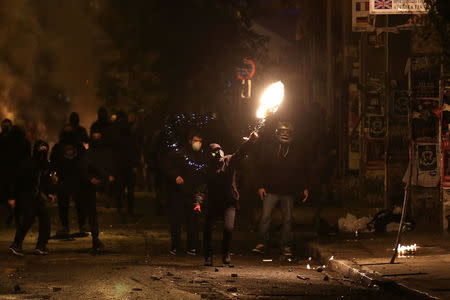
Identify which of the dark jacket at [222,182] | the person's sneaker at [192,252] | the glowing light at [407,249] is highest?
the dark jacket at [222,182]

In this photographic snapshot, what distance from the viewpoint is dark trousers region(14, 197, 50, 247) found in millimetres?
14468

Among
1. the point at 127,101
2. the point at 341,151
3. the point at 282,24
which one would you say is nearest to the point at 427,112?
the point at 341,151

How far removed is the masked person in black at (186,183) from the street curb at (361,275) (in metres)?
1.98

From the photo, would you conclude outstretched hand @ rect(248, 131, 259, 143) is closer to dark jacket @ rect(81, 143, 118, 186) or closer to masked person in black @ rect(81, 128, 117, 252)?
masked person in black @ rect(81, 128, 117, 252)

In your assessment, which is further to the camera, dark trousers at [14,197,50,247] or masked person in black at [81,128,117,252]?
masked person in black at [81,128,117,252]

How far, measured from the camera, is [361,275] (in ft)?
37.4

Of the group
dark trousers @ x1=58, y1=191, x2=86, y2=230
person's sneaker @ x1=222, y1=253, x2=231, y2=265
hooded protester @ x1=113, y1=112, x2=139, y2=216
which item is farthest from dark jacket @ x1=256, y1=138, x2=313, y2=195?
hooded protester @ x1=113, y1=112, x2=139, y2=216

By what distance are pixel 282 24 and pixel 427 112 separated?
114 ft

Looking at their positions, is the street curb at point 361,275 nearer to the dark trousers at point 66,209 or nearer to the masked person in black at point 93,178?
the masked person in black at point 93,178

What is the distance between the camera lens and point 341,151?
26.6 metres

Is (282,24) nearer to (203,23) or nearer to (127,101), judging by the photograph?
(127,101)

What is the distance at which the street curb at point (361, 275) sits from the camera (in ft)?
33.1

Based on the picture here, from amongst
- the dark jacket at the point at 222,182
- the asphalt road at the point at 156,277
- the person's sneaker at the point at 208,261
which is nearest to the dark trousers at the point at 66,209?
the asphalt road at the point at 156,277

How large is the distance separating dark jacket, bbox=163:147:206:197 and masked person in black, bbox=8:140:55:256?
6.35 feet
